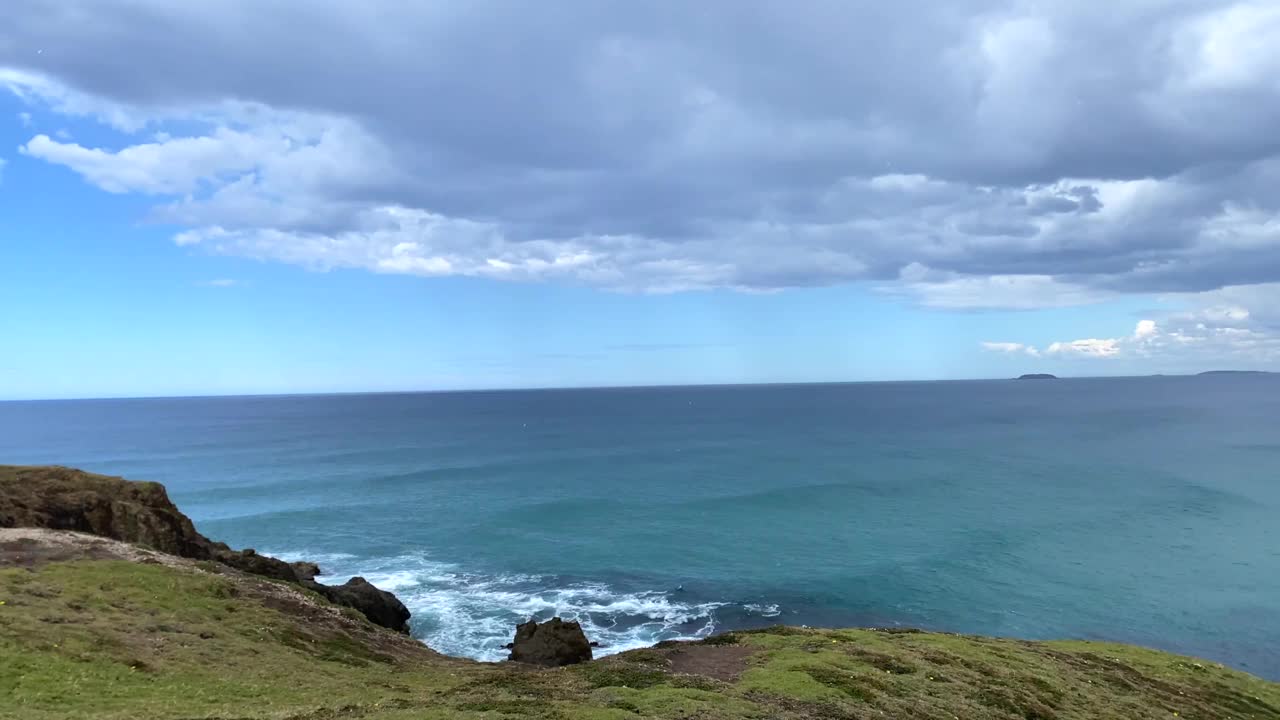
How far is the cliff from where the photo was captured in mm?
22078

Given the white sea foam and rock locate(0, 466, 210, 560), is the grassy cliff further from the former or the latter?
the white sea foam

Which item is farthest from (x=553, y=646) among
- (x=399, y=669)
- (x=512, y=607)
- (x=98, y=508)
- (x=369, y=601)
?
(x=98, y=508)

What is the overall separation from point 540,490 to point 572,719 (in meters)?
95.5

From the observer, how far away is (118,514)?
45.3 metres

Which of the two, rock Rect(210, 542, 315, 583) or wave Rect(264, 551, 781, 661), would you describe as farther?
wave Rect(264, 551, 781, 661)

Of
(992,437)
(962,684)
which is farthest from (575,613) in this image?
(992,437)

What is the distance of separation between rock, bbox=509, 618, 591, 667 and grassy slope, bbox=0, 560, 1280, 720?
16.3ft

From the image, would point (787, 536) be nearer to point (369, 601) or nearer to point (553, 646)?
point (553, 646)

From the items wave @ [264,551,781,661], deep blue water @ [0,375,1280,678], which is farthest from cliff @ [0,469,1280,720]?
deep blue water @ [0,375,1280,678]

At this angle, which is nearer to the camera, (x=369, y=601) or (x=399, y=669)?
(x=399, y=669)

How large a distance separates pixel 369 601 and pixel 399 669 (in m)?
19.2

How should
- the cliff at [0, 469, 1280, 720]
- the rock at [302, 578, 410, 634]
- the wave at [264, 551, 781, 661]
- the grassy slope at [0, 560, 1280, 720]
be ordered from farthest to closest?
the wave at [264, 551, 781, 661]
the rock at [302, 578, 410, 634]
the cliff at [0, 469, 1280, 720]
the grassy slope at [0, 560, 1280, 720]

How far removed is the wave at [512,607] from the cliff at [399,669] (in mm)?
15832

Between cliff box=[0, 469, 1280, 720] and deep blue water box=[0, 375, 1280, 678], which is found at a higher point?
cliff box=[0, 469, 1280, 720]
